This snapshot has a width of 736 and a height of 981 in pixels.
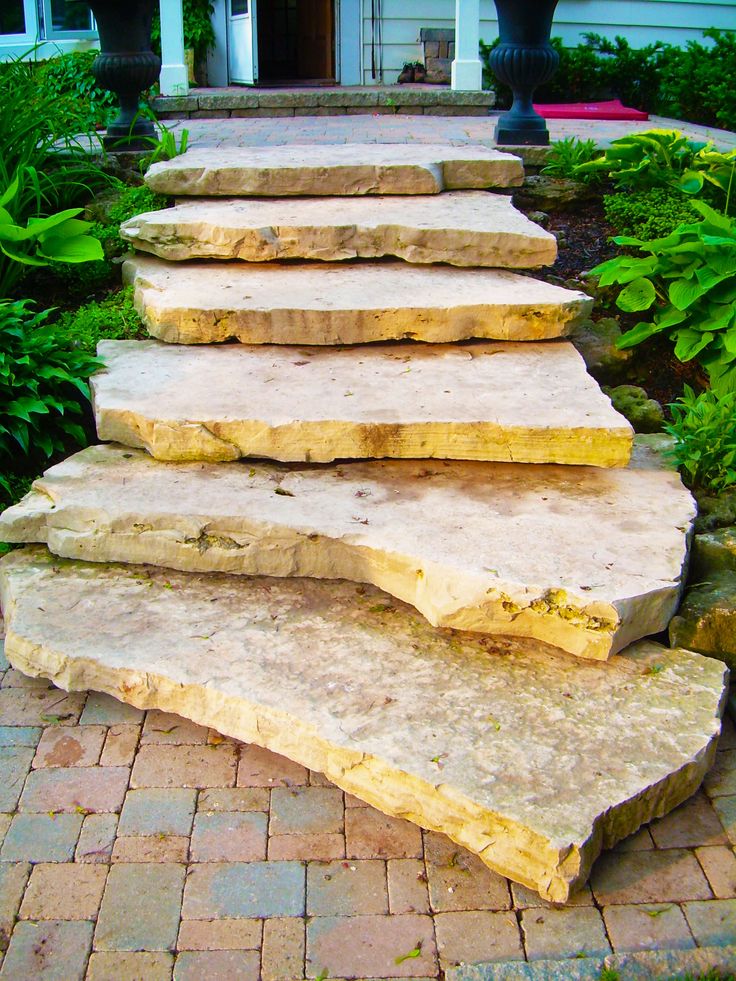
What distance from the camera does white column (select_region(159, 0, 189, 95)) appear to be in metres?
8.23

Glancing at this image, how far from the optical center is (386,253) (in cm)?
445

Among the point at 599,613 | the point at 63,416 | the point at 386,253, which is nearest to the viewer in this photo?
the point at 599,613

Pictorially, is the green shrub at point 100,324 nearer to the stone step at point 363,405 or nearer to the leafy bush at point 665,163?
the stone step at point 363,405

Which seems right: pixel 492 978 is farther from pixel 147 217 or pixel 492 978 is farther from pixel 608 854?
pixel 147 217

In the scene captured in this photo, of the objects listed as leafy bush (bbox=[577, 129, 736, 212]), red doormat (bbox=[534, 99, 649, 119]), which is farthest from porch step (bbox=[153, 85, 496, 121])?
leafy bush (bbox=[577, 129, 736, 212])

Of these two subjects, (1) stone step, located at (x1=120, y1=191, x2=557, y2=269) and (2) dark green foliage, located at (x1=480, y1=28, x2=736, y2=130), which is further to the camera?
(2) dark green foliage, located at (x1=480, y1=28, x2=736, y2=130)

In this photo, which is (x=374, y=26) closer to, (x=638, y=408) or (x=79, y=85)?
(x=79, y=85)

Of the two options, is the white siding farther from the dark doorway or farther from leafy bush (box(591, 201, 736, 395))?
leafy bush (box(591, 201, 736, 395))

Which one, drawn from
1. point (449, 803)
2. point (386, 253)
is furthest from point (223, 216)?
point (449, 803)

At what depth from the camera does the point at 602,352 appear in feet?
14.1

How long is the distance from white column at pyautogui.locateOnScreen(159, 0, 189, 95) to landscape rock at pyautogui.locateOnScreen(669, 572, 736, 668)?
6906 mm

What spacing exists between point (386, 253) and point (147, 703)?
244cm

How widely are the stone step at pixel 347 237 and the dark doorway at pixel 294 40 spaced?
800 centimetres

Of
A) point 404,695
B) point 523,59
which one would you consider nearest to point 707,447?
point 404,695
